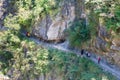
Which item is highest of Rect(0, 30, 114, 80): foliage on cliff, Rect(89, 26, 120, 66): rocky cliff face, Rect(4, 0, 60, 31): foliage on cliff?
Rect(4, 0, 60, 31): foliage on cliff

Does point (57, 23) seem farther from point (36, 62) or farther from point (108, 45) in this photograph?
point (108, 45)

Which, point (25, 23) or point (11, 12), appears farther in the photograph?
point (11, 12)

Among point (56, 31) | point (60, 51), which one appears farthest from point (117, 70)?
point (56, 31)

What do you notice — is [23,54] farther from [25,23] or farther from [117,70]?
[117,70]

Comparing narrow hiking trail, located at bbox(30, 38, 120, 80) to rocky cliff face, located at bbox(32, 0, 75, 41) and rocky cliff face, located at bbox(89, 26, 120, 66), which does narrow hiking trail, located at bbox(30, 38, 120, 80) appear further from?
rocky cliff face, located at bbox(32, 0, 75, 41)

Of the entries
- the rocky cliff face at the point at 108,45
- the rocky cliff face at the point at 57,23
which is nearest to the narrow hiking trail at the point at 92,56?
the rocky cliff face at the point at 108,45

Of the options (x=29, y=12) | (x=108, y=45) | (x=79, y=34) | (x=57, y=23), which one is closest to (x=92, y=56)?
(x=79, y=34)

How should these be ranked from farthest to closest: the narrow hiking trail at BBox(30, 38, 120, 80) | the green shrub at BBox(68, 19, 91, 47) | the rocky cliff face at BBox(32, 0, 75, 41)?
the rocky cliff face at BBox(32, 0, 75, 41)
the green shrub at BBox(68, 19, 91, 47)
the narrow hiking trail at BBox(30, 38, 120, 80)

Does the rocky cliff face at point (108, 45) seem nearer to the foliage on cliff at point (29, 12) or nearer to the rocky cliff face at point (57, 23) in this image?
the rocky cliff face at point (57, 23)

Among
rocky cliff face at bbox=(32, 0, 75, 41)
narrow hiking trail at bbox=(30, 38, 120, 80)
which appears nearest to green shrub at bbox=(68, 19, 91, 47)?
narrow hiking trail at bbox=(30, 38, 120, 80)
